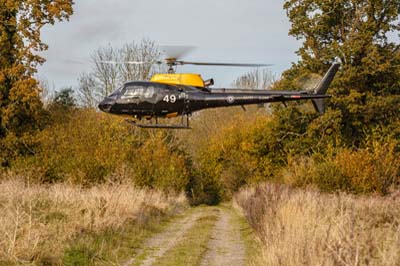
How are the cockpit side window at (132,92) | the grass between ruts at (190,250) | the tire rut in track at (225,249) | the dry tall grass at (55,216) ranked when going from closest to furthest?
the dry tall grass at (55,216) < the grass between ruts at (190,250) < the tire rut in track at (225,249) < the cockpit side window at (132,92)

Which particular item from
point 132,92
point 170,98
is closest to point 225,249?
point 170,98

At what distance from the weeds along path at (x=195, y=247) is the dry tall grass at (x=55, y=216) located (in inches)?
53.1

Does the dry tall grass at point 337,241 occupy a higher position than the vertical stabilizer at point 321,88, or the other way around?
the vertical stabilizer at point 321,88

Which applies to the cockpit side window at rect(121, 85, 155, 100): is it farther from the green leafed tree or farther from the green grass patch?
the green leafed tree

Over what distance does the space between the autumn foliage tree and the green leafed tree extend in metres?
16.0

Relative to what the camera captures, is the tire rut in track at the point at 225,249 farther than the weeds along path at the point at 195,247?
Yes

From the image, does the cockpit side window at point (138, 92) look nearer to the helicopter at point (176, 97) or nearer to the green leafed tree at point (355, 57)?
the helicopter at point (176, 97)

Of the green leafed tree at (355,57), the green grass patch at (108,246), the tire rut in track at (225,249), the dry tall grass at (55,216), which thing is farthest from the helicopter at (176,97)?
the green leafed tree at (355,57)

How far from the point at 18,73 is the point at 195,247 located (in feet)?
80.1

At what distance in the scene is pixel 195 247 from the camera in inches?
568

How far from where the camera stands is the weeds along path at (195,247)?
491 inches

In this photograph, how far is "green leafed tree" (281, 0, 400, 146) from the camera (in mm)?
32000

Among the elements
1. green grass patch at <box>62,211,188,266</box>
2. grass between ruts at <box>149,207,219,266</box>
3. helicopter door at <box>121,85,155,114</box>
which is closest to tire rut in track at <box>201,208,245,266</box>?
grass between ruts at <box>149,207,219,266</box>

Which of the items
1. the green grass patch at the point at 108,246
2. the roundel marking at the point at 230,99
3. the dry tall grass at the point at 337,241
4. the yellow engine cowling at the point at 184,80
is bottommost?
the green grass patch at the point at 108,246
